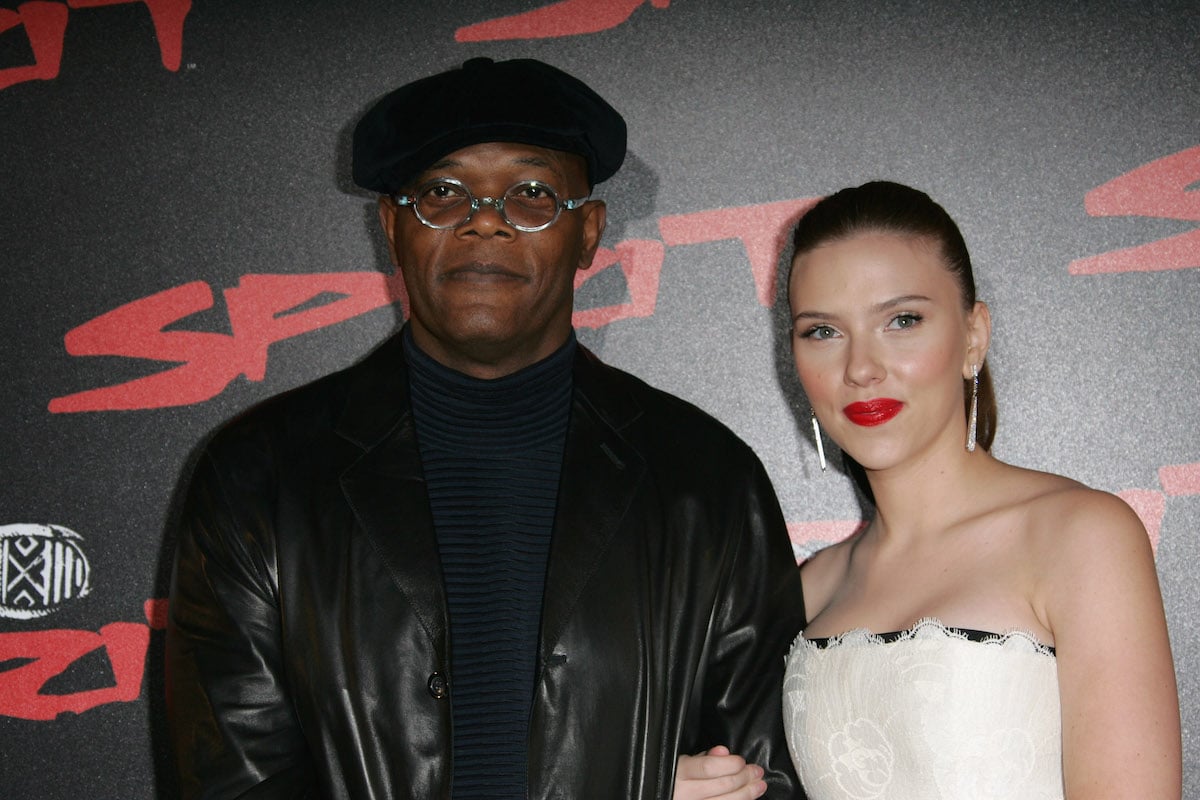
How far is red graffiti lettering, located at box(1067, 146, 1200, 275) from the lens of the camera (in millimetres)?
2592

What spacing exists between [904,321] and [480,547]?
0.87 m

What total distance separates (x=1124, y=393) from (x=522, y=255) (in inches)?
57.1

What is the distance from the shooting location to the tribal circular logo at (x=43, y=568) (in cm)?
270

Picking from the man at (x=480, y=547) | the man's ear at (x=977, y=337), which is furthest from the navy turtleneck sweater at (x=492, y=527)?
the man's ear at (x=977, y=337)

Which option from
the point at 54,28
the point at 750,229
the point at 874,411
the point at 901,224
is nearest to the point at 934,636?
the point at 874,411

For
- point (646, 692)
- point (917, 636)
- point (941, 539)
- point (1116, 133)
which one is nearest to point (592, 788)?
point (646, 692)

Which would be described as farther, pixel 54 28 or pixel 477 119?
pixel 54 28

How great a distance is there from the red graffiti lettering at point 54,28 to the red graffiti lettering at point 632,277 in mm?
1140

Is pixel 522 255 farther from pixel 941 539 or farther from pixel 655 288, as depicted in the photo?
pixel 941 539

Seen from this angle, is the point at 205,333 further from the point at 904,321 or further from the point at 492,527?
the point at 904,321

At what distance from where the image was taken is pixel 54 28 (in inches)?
109

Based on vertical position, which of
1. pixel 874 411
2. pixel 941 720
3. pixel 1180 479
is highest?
pixel 874 411

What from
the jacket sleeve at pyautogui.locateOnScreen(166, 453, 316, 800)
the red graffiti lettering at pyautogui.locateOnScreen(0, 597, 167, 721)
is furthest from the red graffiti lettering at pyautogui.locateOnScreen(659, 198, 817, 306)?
the red graffiti lettering at pyautogui.locateOnScreen(0, 597, 167, 721)

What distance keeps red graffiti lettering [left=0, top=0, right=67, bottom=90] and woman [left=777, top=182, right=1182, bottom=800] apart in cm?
184
